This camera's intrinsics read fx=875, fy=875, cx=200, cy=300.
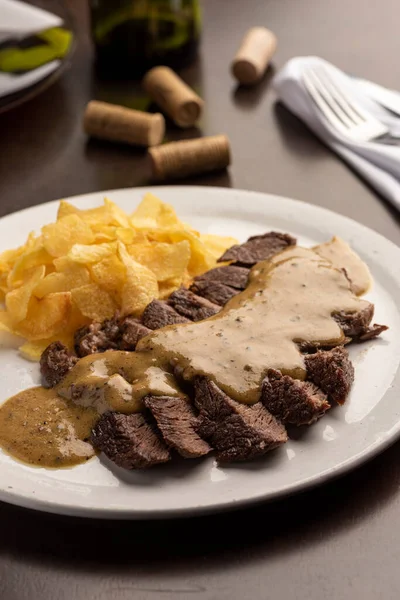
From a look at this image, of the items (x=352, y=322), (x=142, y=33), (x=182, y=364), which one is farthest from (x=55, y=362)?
(x=142, y=33)

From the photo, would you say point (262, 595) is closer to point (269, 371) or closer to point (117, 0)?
point (269, 371)

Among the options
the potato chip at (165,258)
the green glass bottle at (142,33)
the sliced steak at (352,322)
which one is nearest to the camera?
the sliced steak at (352,322)

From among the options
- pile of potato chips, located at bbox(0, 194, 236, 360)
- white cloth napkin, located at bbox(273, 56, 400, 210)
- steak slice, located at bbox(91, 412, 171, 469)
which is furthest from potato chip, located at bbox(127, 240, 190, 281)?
white cloth napkin, located at bbox(273, 56, 400, 210)

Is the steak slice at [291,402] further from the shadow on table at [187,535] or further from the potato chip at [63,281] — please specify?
the potato chip at [63,281]

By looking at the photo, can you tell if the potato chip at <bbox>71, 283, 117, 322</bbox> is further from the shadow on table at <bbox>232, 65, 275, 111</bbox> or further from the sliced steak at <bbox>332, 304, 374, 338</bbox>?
the shadow on table at <bbox>232, 65, 275, 111</bbox>

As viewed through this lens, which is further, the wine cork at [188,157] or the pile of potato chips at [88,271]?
the wine cork at [188,157]

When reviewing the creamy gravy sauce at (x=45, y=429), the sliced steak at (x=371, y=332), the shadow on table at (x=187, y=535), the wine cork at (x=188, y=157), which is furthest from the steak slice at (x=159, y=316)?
the wine cork at (x=188, y=157)

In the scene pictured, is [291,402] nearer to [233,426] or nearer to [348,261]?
[233,426]
